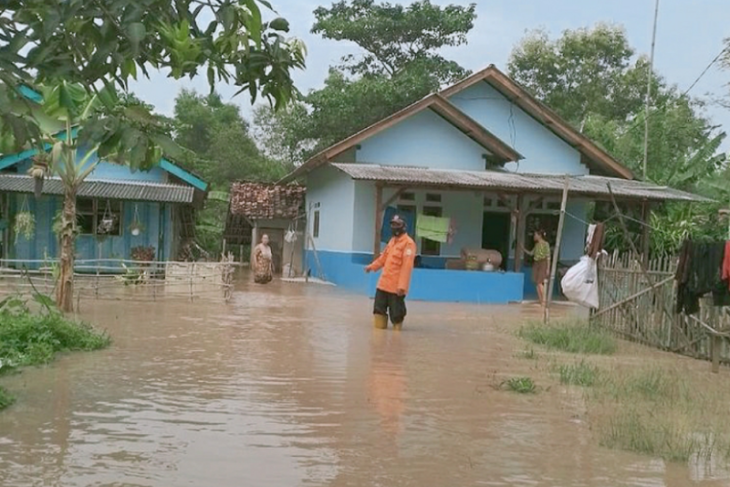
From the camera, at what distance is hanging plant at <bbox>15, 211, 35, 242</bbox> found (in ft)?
65.4

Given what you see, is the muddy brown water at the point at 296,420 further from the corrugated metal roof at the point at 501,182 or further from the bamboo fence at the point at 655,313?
the corrugated metal roof at the point at 501,182

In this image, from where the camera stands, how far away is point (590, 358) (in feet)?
33.6

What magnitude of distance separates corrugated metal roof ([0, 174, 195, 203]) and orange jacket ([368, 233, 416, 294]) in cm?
931

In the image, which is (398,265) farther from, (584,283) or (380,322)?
(584,283)

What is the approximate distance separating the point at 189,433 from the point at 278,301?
423 inches

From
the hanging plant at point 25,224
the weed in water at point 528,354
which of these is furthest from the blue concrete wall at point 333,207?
the weed in water at point 528,354

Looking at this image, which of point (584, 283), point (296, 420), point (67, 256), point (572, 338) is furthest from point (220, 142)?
point (296, 420)

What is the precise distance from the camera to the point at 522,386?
7914 millimetres

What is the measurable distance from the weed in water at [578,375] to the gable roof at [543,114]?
13.9 m

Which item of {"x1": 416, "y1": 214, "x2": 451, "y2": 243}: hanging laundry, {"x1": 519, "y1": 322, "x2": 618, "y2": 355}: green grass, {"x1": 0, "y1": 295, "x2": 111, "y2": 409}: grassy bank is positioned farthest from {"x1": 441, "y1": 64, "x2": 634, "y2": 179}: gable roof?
{"x1": 0, "y1": 295, "x2": 111, "y2": 409}: grassy bank

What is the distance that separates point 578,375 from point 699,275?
2.02m

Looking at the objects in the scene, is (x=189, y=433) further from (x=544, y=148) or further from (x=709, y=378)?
(x=544, y=148)

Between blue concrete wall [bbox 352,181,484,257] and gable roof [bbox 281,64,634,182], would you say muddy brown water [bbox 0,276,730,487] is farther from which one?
gable roof [bbox 281,64,634,182]

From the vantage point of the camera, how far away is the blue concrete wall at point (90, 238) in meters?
20.7
